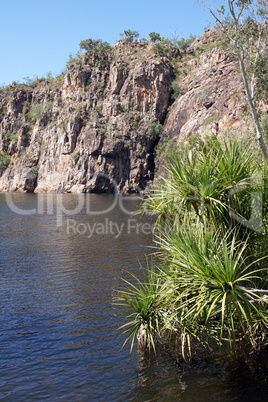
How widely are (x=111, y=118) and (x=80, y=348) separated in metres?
96.5

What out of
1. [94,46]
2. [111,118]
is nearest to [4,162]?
[111,118]

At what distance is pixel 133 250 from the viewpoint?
2652 centimetres

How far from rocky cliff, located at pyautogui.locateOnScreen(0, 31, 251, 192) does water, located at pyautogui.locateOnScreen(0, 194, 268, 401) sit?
66.9 metres

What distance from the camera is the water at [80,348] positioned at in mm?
9031

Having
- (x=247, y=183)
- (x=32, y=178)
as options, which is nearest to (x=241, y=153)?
(x=247, y=183)

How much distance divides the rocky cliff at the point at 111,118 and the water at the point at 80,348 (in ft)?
220

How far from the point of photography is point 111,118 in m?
104

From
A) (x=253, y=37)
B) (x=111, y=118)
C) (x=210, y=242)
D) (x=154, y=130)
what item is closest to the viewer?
(x=210, y=242)

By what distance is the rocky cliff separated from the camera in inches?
3836

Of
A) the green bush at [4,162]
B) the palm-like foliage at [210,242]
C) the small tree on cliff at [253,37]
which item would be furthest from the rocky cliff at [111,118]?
the palm-like foliage at [210,242]

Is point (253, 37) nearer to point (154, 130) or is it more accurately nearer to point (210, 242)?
point (210, 242)

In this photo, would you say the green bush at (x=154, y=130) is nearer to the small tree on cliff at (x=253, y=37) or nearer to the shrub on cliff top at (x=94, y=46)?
the shrub on cliff top at (x=94, y=46)

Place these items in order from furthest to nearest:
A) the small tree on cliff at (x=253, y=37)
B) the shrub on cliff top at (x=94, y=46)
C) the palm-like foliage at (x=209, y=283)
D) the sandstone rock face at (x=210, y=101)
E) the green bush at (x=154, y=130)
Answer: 1. the shrub on cliff top at (x=94, y=46)
2. the green bush at (x=154, y=130)
3. the sandstone rock face at (x=210, y=101)
4. the small tree on cliff at (x=253, y=37)
5. the palm-like foliage at (x=209, y=283)

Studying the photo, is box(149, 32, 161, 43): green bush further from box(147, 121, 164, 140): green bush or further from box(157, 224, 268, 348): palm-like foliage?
box(157, 224, 268, 348): palm-like foliage
